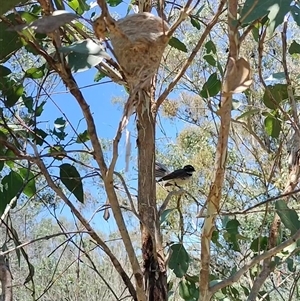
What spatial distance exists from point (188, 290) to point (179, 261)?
13cm

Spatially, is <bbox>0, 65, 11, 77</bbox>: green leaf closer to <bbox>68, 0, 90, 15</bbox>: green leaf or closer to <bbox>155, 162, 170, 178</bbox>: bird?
<bbox>68, 0, 90, 15</bbox>: green leaf

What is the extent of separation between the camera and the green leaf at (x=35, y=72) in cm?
90

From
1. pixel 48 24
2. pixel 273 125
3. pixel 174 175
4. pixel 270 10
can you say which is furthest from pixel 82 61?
pixel 174 175

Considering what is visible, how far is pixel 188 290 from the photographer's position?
94cm

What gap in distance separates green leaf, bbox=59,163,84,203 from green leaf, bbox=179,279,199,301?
0.28m

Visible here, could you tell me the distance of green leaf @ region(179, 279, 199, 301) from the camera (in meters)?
0.92

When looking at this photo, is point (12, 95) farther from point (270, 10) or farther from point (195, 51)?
point (270, 10)

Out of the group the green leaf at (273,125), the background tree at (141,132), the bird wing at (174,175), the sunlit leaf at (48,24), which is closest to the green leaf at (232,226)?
the background tree at (141,132)

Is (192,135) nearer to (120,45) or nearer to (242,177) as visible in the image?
(242,177)

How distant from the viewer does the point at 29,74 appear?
90 centimetres

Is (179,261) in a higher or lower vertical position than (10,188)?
lower

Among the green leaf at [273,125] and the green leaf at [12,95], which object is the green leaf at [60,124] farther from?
the green leaf at [273,125]

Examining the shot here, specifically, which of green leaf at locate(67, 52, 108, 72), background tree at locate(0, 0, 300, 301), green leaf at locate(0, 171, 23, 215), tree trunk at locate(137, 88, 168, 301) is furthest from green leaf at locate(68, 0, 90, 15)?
green leaf at locate(67, 52, 108, 72)

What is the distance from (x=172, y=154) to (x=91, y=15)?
4.56 metres
